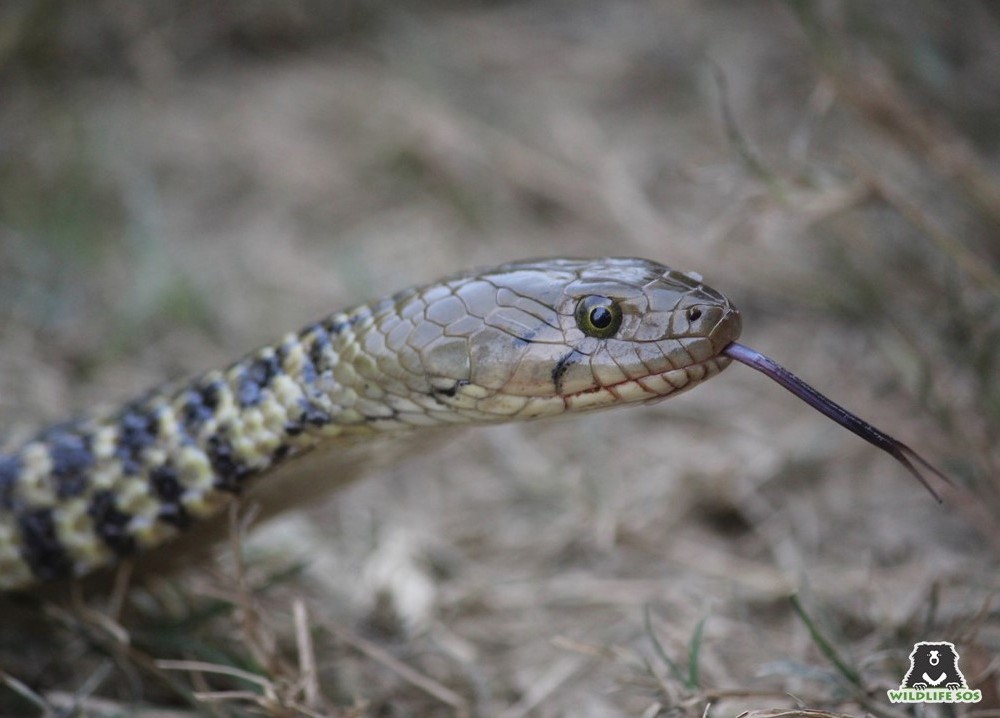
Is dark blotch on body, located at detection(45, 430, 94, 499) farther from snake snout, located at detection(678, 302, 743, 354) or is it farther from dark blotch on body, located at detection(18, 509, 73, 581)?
snake snout, located at detection(678, 302, 743, 354)

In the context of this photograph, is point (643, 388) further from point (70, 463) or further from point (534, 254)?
point (534, 254)

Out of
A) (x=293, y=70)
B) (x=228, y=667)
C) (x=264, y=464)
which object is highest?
(x=293, y=70)

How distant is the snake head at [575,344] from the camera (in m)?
2.31

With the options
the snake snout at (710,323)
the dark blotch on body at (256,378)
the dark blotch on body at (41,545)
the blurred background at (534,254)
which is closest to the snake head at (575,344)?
the snake snout at (710,323)

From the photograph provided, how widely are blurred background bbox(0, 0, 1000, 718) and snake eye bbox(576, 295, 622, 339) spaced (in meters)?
0.66

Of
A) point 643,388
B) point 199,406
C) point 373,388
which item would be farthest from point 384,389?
point 643,388

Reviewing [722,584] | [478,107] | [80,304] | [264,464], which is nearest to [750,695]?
[722,584]

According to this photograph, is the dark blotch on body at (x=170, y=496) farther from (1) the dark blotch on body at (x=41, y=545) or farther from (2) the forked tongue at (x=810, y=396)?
(2) the forked tongue at (x=810, y=396)

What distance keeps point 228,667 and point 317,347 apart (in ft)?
2.68

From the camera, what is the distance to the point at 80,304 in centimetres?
452

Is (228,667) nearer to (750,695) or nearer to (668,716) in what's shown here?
(668,716)

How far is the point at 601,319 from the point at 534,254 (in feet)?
8.54

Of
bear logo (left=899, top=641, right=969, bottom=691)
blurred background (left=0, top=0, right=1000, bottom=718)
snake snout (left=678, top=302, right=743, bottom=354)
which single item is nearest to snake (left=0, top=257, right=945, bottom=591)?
snake snout (left=678, top=302, right=743, bottom=354)

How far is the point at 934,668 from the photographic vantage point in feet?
7.64
